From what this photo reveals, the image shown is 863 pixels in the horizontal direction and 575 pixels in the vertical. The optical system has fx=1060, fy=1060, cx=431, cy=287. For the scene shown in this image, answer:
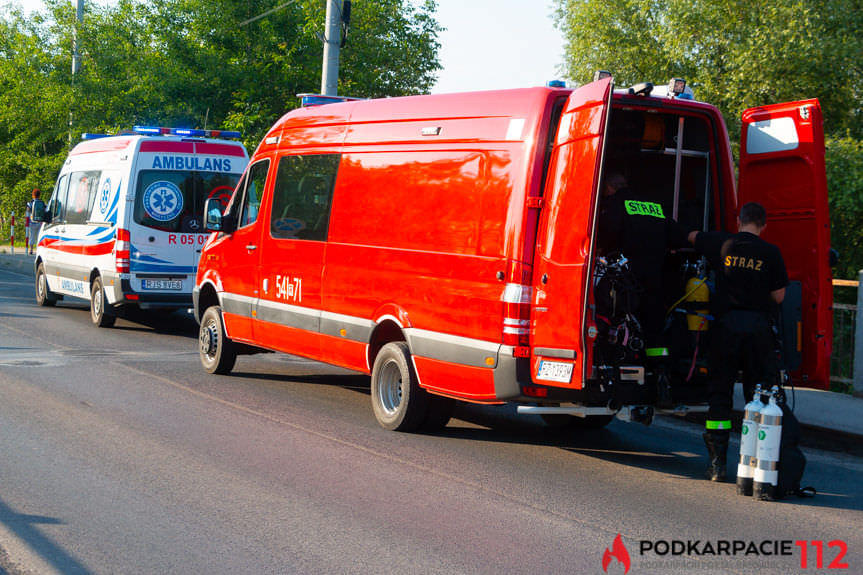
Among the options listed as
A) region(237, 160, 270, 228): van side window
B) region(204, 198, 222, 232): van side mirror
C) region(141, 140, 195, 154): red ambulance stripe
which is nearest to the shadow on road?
region(237, 160, 270, 228): van side window

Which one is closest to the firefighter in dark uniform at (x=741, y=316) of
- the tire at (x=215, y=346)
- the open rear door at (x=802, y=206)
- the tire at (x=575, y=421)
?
the open rear door at (x=802, y=206)

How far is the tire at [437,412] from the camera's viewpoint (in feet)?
27.7

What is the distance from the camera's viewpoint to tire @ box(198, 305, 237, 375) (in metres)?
11.3

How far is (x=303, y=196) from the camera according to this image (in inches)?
390

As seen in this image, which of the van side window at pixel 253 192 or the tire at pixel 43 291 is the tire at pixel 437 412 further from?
the tire at pixel 43 291

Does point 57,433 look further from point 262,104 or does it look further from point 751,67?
point 262,104

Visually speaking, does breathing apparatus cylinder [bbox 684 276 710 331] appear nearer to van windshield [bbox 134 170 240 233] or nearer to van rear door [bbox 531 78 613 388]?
van rear door [bbox 531 78 613 388]

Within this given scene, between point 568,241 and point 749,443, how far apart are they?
5.64 feet

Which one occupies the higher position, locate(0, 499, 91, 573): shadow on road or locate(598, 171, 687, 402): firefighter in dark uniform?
locate(598, 171, 687, 402): firefighter in dark uniform

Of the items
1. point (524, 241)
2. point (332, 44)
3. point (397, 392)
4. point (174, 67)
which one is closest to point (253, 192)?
point (397, 392)

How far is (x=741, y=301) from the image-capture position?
6980mm

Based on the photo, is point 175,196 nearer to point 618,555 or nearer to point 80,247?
point 80,247

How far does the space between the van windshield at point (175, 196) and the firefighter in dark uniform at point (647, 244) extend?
8777 millimetres

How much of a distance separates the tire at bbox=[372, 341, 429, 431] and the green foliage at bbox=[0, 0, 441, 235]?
1903 cm
